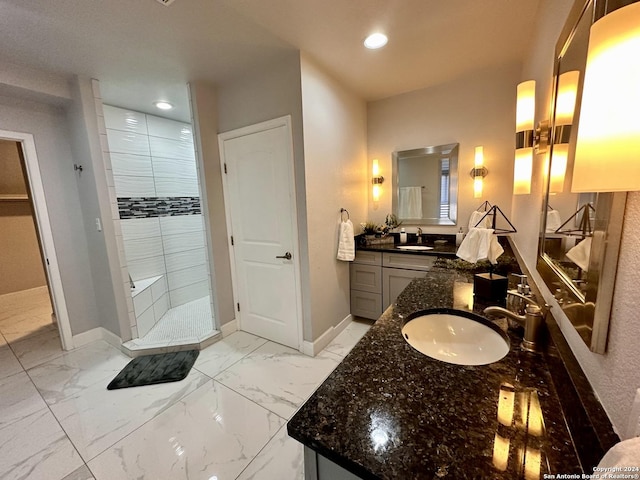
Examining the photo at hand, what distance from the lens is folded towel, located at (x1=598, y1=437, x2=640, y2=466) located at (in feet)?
0.95

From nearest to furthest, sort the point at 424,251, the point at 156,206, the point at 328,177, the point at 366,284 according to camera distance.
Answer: the point at 328,177 → the point at 424,251 → the point at 366,284 → the point at 156,206

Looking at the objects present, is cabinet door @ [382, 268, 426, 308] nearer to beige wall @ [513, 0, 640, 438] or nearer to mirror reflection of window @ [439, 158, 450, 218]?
mirror reflection of window @ [439, 158, 450, 218]

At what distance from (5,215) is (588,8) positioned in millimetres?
6633

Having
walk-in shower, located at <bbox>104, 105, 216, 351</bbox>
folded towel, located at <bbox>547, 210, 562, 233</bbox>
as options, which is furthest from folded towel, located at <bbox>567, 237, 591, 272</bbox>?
walk-in shower, located at <bbox>104, 105, 216, 351</bbox>

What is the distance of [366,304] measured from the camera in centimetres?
285

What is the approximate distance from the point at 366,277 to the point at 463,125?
189 centimetres

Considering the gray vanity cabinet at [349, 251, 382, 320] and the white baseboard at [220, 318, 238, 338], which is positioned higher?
the gray vanity cabinet at [349, 251, 382, 320]

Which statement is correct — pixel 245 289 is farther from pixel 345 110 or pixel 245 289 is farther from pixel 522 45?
pixel 522 45

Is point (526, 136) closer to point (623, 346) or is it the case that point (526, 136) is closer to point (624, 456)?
point (623, 346)

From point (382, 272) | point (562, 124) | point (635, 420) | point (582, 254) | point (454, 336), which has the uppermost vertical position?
point (562, 124)

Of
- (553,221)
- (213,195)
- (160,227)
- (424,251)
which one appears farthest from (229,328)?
(553,221)

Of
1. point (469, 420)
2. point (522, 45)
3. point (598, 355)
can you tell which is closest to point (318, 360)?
point (469, 420)

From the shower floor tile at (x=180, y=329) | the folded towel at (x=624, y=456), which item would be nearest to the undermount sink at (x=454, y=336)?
the folded towel at (x=624, y=456)

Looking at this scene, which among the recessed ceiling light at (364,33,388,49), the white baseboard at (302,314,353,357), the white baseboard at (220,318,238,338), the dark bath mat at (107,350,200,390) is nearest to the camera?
the recessed ceiling light at (364,33,388,49)
